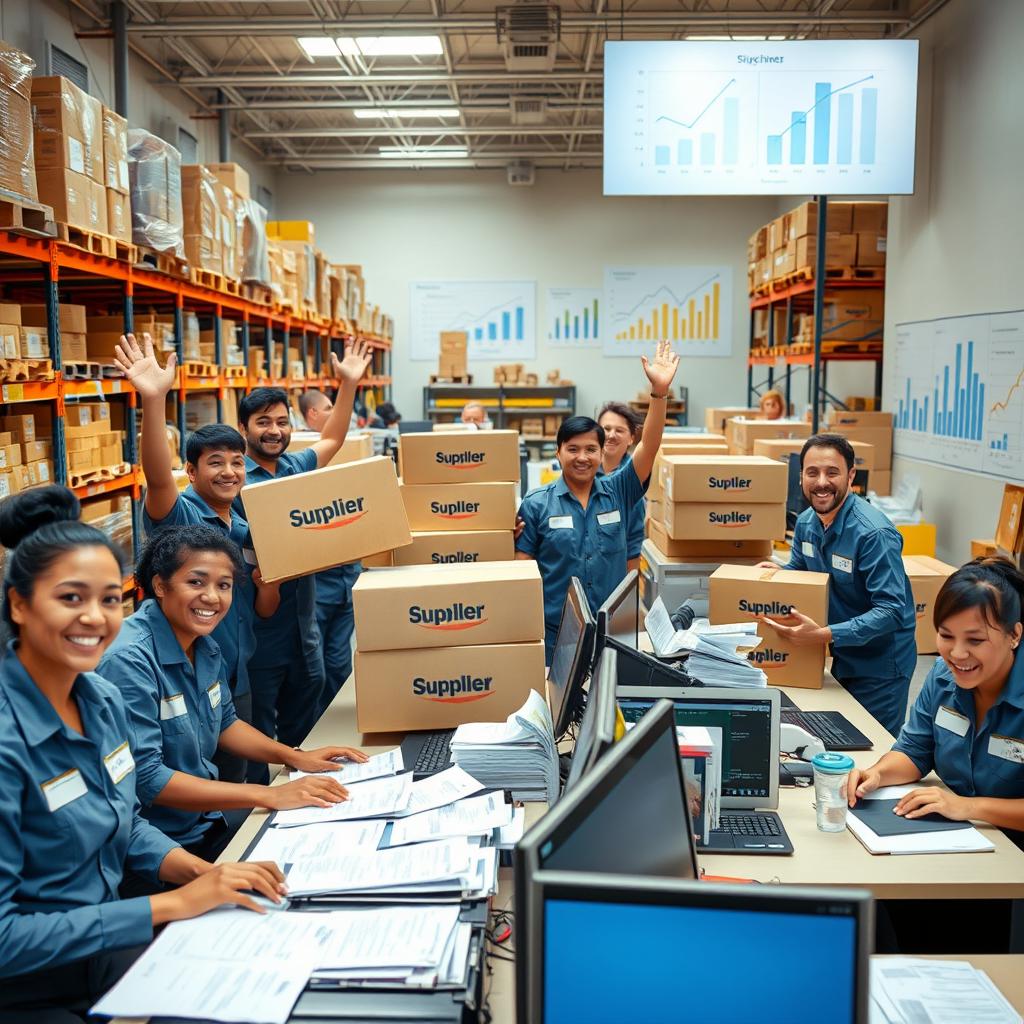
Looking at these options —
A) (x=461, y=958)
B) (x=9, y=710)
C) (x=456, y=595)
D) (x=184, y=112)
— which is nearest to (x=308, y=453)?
(x=456, y=595)

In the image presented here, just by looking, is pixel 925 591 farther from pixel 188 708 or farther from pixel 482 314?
pixel 482 314

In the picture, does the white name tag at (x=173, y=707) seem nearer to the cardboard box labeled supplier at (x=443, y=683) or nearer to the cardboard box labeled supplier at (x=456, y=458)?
the cardboard box labeled supplier at (x=443, y=683)

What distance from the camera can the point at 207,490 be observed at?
322cm

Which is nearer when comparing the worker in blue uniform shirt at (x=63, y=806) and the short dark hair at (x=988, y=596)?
the worker in blue uniform shirt at (x=63, y=806)

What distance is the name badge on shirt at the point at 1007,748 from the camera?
222cm

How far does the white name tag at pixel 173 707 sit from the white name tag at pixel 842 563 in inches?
90.2

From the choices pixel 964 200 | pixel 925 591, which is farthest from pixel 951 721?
pixel 964 200

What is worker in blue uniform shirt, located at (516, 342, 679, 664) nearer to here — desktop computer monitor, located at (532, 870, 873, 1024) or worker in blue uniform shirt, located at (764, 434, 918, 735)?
worker in blue uniform shirt, located at (764, 434, 918, 735)

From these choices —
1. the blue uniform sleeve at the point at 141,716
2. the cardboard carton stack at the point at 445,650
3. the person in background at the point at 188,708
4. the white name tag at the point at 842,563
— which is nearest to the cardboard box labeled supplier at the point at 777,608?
the white name tag at the point at 842,563

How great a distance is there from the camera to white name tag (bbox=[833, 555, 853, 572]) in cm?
336

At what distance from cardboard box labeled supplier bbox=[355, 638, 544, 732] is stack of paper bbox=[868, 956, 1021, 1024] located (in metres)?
1.22

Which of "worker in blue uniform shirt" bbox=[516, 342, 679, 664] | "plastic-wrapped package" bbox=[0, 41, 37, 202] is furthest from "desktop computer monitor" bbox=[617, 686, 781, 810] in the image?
"plastic-wrapped package" bbox=[0, 41, 37, 202]

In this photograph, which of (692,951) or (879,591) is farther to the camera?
(879,591)

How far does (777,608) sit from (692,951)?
233 cm
